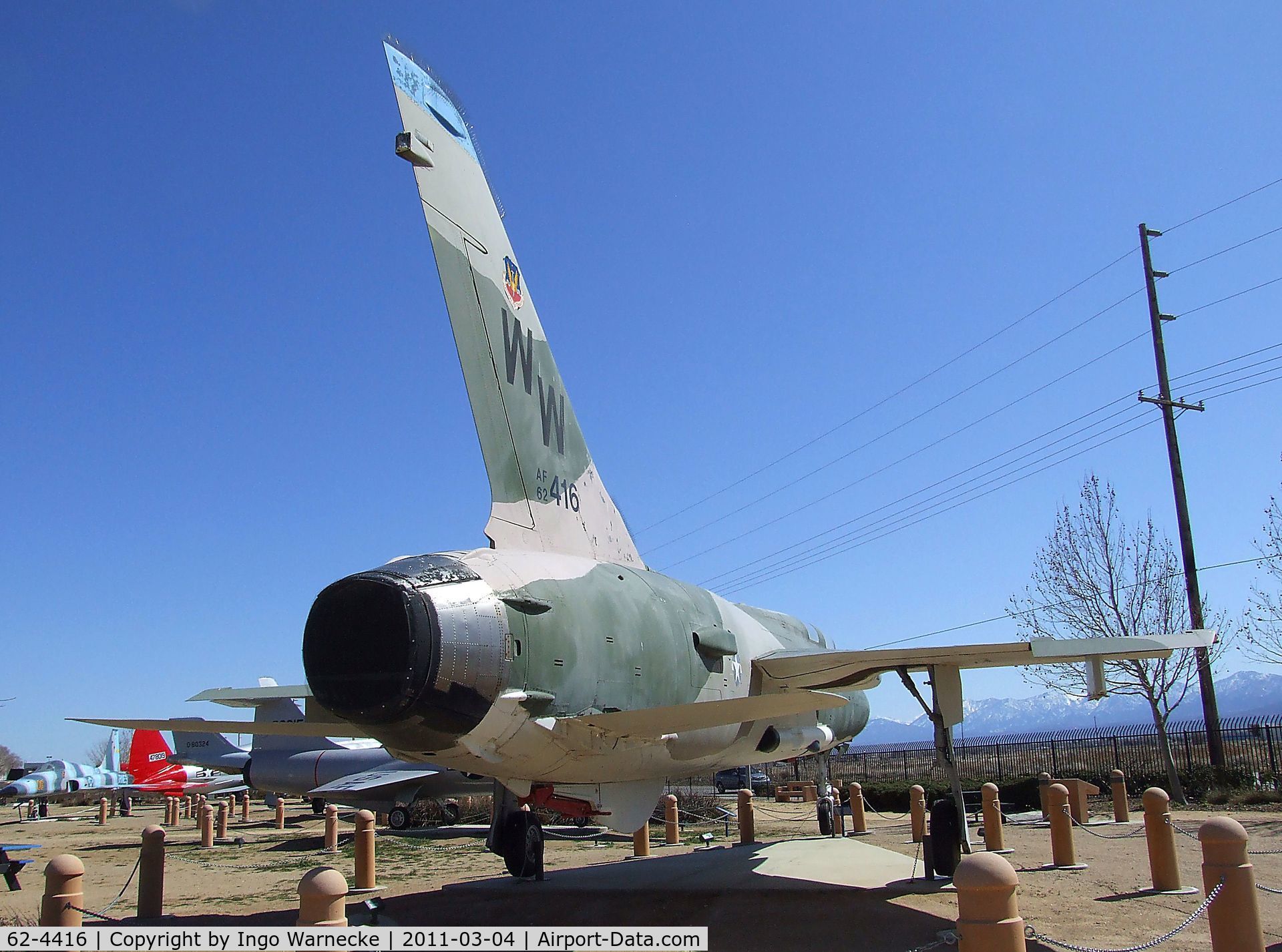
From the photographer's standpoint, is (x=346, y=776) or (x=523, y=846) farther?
(x=346, y=776)

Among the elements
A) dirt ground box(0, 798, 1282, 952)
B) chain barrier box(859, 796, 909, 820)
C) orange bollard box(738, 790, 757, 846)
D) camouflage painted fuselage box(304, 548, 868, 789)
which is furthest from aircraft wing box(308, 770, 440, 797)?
camouflage painted fuselage box(304, 548, 868, 789)

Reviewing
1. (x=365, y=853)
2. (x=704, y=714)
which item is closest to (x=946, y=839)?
(x=704, y=714)

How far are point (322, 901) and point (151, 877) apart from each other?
18.9 ft

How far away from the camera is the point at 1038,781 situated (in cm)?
2014

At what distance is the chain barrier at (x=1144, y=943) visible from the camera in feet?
17.0

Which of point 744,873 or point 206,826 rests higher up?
point 744,873

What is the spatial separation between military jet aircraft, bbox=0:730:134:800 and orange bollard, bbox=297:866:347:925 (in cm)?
5097

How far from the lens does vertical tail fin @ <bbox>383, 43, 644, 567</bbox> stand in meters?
7.29

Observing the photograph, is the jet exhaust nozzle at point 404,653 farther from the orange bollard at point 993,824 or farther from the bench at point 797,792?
the bench at point 797,792

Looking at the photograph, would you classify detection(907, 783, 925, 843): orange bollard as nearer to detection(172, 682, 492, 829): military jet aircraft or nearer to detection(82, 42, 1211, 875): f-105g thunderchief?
detection(82, 42, 1211, 875): f-105g thunderchief

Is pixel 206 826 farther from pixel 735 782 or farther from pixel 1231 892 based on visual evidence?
pixel 735 782

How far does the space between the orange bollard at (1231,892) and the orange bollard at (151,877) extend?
9148 mm

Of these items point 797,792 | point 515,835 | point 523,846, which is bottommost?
point 797,792

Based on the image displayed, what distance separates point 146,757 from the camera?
143 ft
